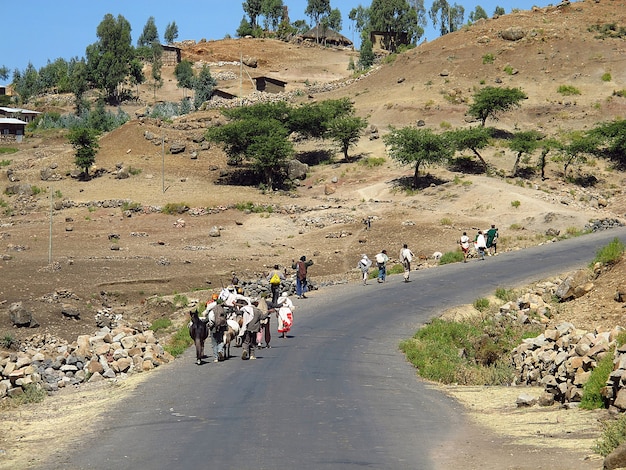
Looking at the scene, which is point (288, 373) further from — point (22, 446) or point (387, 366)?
point (22, 446)

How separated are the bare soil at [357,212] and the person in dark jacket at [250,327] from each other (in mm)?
2422

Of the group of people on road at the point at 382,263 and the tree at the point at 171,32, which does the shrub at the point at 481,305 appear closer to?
the group of people on road at the point at 382,263

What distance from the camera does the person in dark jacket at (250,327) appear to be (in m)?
19.5

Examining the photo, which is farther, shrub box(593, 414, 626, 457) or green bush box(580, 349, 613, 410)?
green bush box(580, 349, 613, 410)

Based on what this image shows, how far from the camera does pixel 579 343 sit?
51.0ft

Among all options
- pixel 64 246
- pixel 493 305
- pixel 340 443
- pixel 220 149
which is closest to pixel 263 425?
pixel 340 443

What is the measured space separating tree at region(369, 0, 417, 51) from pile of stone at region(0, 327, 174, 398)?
356ft

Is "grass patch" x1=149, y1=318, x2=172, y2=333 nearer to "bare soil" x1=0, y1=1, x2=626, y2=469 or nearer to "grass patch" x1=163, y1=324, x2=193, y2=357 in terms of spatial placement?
"bare soil" x1=0, y1=1, x2=626, y2=469

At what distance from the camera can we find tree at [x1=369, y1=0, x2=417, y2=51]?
12444 centimetres

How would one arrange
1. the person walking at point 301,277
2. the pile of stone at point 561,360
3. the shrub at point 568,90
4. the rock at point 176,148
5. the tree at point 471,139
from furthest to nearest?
the shrub at point 568,90, the rock at point 176,148, the tree at point 471,139, the person walking at point 301,277, the pile of stone at point 561,360

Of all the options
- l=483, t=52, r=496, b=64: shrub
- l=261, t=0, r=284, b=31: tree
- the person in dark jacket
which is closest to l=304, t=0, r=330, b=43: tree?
l=261, t=0, r=284, b=31: tree

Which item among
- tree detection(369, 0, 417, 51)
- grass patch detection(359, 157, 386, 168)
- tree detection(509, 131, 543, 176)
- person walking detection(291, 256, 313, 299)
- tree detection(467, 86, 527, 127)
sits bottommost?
person walking detection(291, 256, 313, 299)

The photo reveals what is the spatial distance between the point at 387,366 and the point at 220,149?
48043 millimetres

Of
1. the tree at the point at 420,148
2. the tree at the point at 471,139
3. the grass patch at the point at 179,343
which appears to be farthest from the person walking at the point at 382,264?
the tree at the point at 471,139
